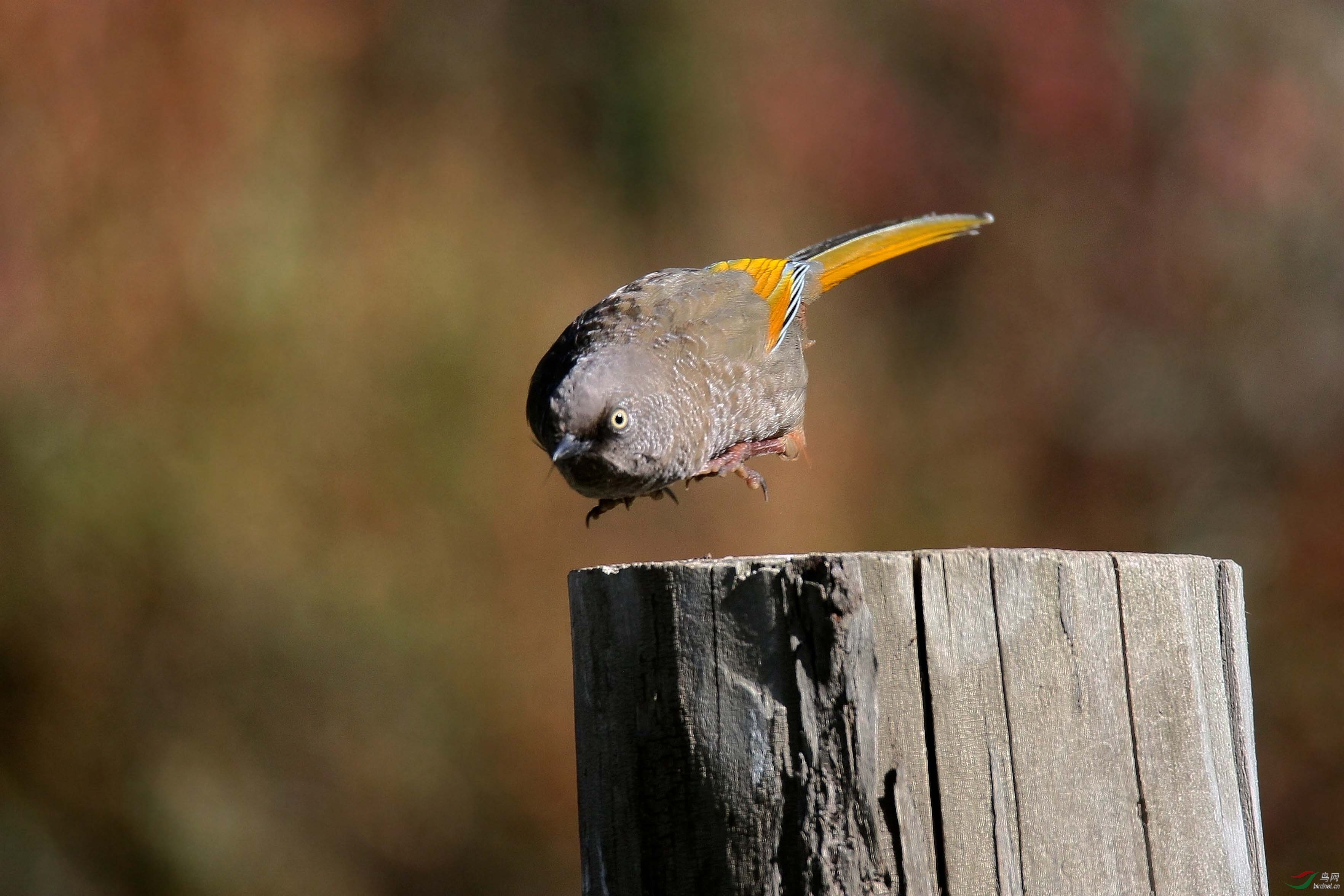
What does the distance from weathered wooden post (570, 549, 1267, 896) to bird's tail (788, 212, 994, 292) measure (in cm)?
307

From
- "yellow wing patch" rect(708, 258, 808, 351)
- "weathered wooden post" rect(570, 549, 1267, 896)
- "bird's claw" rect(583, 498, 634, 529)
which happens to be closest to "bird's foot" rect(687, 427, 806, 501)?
"bird's claw" rect(583, 498, 634, 529)

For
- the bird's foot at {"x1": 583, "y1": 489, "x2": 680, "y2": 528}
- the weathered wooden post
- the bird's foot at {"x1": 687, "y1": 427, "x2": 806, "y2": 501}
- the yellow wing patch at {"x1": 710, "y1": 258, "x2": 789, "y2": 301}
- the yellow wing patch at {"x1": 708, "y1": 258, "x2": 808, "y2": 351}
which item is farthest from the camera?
the yellow wing patch at {"x1": 710, "y1": 258, "x2": 789, "y2": 301}

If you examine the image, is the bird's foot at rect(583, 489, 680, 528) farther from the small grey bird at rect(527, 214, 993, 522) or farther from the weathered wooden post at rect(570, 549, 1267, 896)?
the weathered wooden post at rect(570, 549, 1267, 896)

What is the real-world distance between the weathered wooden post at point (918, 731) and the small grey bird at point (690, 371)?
1.39m

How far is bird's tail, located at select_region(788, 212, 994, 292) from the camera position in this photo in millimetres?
5074

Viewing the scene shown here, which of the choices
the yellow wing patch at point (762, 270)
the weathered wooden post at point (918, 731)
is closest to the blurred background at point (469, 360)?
the yellow wing patch at point (762, 270)

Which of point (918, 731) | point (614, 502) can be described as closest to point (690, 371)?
point (614, 502)

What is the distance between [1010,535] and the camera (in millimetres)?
9125

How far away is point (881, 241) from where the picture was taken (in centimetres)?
513

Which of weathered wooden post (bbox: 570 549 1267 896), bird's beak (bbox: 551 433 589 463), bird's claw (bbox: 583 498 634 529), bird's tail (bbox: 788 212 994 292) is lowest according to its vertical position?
weathered wooden post (bbox: 570 549 1267 896)

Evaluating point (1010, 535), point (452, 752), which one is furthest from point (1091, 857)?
point (1010, 535)

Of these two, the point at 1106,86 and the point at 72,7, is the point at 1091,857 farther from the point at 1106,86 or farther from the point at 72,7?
the point at 1106,86

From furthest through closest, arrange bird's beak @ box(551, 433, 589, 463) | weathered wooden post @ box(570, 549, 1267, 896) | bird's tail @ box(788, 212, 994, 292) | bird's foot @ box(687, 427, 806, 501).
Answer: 1. bird's tail @ box(788, 212, 994, 292)
2. bird's foot @ box(687, 427, 806, 501)
3. bird's beak @ box(551, 433, 589, 463)
4. weathered wooden post @ box(570, 549, 1267, 896)

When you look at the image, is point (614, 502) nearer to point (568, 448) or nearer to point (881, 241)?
point (568, 448)
